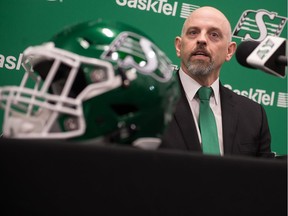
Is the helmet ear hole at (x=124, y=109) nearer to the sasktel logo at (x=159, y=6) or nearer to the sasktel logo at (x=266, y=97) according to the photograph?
the sasktel logo at (x=159, y=6)

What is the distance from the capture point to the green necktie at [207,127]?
1513mm

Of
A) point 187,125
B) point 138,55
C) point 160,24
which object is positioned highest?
point 160,24

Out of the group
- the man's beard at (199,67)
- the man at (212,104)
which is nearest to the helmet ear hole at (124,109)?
the man at (212,104)

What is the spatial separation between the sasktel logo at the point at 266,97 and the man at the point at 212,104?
281 mm

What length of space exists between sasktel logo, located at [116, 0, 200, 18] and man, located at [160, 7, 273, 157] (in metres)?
0.17

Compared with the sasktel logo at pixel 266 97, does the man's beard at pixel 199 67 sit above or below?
above

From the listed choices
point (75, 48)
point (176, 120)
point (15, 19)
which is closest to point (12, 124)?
point (75, 48)

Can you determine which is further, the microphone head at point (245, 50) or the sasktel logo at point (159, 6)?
the sasktel logo at point (159, 6)

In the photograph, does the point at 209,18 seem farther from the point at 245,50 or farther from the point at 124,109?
the point at 124,109

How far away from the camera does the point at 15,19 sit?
193 centimetres

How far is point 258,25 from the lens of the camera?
7.29 feet

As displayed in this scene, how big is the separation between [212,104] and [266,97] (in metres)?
0.63

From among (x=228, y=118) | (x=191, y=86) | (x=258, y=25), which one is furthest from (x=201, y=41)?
(x=258, y=25)

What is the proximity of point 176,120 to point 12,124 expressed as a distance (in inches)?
29.9
